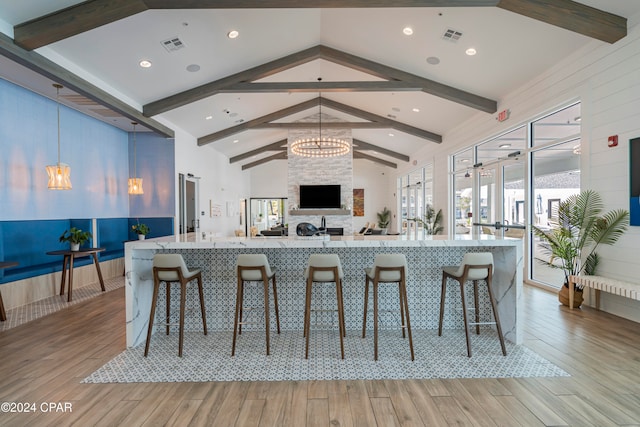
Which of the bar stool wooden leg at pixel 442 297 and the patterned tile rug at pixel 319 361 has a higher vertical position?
the bar stool wooden leg at pixel 442 297

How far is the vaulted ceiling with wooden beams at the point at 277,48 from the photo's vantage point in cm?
354

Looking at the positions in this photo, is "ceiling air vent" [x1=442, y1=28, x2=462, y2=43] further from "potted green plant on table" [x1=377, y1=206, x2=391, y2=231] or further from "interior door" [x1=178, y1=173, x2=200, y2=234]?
"potted green plant on table" [x1=377, y1=206, x2=391, y2=231]

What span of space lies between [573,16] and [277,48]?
4097 mm

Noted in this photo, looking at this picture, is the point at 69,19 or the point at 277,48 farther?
the point at 277,48

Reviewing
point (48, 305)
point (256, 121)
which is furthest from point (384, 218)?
point (48, 305)

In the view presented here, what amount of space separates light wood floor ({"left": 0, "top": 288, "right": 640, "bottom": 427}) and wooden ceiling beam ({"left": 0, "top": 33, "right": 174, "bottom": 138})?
9.92 ft

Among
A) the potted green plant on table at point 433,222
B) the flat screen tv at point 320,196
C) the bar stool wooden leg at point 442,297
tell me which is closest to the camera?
the bar stool wooden leg at point 442,297

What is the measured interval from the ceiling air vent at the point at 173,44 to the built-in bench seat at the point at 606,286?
6.12 meters

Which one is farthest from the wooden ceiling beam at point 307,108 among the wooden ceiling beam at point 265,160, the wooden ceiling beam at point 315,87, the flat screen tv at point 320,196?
the wooden ceiling beam at point 265,160

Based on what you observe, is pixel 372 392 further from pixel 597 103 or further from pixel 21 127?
pixel 21 127

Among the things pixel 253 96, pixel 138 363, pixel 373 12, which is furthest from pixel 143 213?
pixel 373 12

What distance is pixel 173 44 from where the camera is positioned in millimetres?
4539

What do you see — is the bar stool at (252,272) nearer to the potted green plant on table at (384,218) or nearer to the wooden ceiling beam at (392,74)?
the wooden ceiling beam at (392,74)

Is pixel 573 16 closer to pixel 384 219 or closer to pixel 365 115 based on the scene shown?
pixel 365 115
